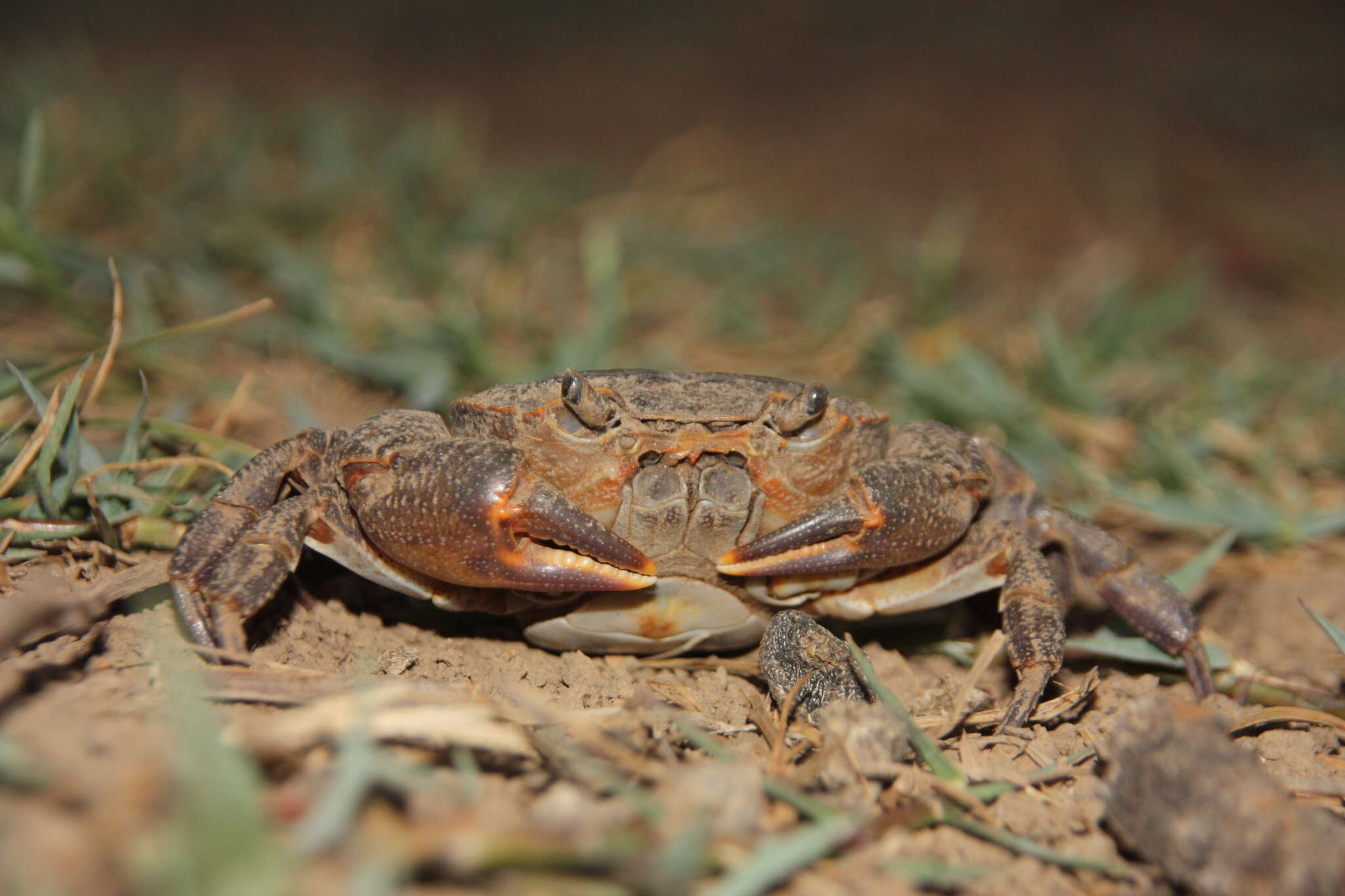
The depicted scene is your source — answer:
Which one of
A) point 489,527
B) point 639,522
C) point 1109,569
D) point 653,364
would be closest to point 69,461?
point 489,527

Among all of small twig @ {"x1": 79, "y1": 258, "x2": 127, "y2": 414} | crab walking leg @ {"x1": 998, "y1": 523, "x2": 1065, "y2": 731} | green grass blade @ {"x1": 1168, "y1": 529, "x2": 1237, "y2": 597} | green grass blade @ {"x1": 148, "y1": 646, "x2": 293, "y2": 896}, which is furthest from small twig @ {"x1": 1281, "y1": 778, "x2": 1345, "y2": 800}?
small twig @ {"x1": 79, "y1": 258, "x2": 127, "y2": 414}

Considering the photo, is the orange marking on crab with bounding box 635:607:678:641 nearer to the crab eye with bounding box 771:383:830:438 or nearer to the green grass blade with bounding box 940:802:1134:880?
the crab eye with bounding box 771:383:830:438

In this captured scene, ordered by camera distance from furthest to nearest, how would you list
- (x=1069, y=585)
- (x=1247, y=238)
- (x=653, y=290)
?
(x=1247, y=238) < (x=653, y=290) < (x=1069, y=585)

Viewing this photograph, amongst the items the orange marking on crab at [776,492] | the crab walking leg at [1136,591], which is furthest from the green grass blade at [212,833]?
the crab walking leg at [1136,591]

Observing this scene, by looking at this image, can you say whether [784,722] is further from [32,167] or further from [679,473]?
[32,167]

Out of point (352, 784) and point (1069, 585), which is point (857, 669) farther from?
point (352, 784)

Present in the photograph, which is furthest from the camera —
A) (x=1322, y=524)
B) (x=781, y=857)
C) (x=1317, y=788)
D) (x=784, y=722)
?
(x=1322, y=524)

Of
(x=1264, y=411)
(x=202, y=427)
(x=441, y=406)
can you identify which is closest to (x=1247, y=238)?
(x=1264, y=411)
